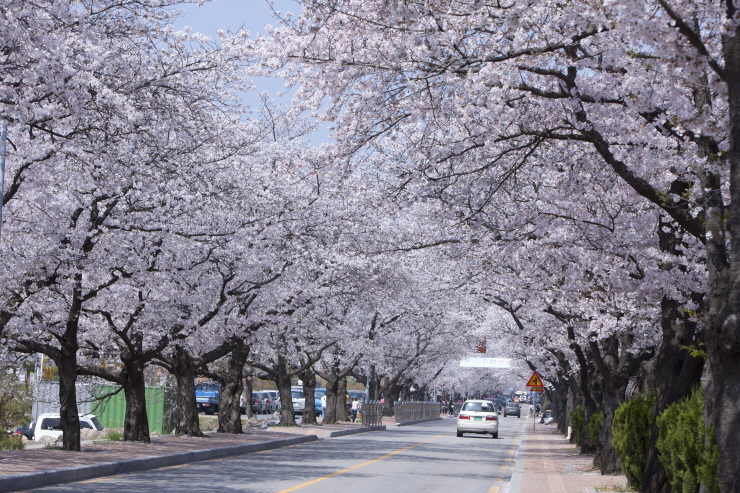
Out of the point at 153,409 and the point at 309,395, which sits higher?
the point at 309,395

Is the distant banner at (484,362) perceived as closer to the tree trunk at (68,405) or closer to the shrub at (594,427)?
the shrub at (594,427)

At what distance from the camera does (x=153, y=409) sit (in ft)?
117

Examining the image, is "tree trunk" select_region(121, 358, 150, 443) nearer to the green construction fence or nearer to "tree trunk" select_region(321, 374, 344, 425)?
the green construction fence

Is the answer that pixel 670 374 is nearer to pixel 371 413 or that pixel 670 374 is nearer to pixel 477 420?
pixel 477 420

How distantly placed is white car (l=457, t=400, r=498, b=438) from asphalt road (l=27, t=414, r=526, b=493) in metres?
13.6

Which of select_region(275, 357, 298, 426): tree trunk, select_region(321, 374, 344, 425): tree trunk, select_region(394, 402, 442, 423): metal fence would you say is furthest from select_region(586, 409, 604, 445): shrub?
select_region(394, 402, 442, 423): metal fence

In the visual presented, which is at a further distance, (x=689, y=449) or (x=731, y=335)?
(x=689, y=449)

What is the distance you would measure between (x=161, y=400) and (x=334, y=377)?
14.0 meters

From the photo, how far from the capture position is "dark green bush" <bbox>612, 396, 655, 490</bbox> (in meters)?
14.1

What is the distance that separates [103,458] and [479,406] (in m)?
26.4

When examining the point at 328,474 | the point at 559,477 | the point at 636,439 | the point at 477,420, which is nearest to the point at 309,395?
the point at 477,420

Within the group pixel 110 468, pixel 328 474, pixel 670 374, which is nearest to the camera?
pixel 670 374

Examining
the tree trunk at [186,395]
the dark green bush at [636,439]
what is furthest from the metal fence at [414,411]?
the dark green bush at [636,439]

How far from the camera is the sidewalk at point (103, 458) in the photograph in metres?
13.6
